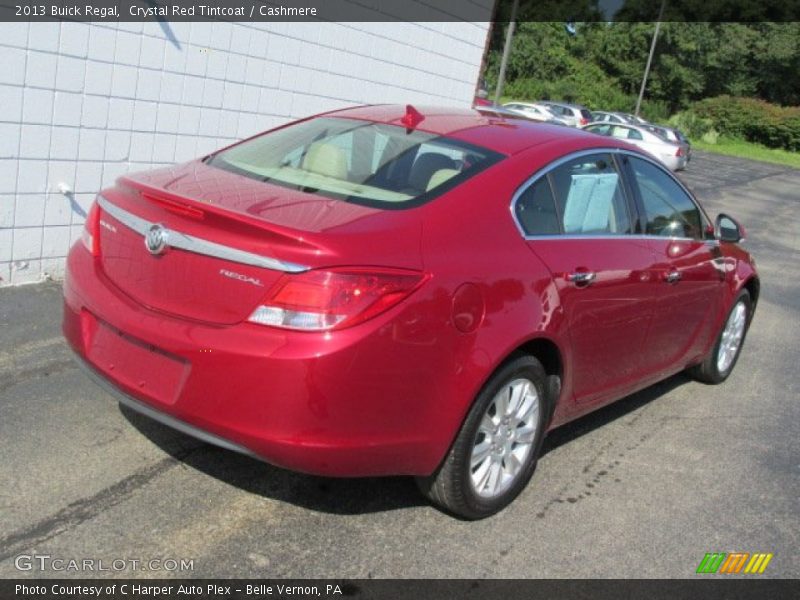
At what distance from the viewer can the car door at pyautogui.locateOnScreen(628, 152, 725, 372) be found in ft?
15.0

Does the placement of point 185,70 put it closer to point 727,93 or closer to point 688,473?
point 688,473

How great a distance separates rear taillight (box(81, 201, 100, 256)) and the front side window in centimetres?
270

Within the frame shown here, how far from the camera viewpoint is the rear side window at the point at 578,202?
3705mm

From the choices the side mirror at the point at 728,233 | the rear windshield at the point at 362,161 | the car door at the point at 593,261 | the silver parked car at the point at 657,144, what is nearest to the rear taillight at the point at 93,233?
the rear windshield at the point at 362,161

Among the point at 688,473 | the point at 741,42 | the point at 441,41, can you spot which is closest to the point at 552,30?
the point at 741,42

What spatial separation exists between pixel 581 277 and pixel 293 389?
5.04 ft

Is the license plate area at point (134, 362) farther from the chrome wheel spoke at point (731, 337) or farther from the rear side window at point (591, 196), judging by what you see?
the chrome wheel spoke at point (731, 337)

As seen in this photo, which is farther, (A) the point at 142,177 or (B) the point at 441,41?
(B) the point at 441,41

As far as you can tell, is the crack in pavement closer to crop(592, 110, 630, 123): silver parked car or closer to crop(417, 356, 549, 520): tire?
crop(417, 356, 549, 520): tire

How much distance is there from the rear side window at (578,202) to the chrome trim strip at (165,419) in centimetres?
148

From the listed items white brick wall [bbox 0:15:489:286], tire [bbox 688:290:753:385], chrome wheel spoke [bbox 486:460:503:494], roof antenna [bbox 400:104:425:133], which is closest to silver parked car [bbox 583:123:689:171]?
white brick wall [bbox 0:15:489:286]

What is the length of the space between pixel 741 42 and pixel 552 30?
1434cm

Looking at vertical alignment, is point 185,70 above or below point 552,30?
below

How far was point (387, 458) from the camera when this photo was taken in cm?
311
